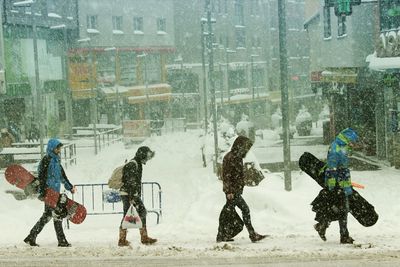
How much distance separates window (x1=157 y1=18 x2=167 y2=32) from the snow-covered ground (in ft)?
142

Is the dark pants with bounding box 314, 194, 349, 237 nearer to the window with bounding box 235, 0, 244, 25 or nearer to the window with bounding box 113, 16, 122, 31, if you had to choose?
the window with bounding box 113, 16, 122, 31

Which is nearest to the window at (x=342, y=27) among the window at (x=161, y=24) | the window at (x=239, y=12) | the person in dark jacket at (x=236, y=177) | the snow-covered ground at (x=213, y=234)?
the snow-covered ground at (x=213, y=234)

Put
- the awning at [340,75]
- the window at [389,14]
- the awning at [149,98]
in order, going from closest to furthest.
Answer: the window at [389,14]
the awning at [340,75]
the awning at [149,98]

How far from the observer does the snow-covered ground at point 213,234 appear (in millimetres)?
9680

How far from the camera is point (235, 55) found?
7500cm

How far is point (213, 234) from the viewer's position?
1195cm

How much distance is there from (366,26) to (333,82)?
4255mm

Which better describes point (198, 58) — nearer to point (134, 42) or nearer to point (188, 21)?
point (188, 21)

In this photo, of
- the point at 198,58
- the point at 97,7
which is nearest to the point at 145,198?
the point at 97,7

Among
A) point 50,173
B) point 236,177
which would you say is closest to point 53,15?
point 50,173

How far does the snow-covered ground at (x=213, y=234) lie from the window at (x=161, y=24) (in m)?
43.4

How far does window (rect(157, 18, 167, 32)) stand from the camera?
63166 millimetres

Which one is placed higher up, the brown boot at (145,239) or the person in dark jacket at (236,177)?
the person in dark jacket at (236,177)

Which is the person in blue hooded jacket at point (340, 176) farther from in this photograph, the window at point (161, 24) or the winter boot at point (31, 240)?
the window at point (161, 24)
